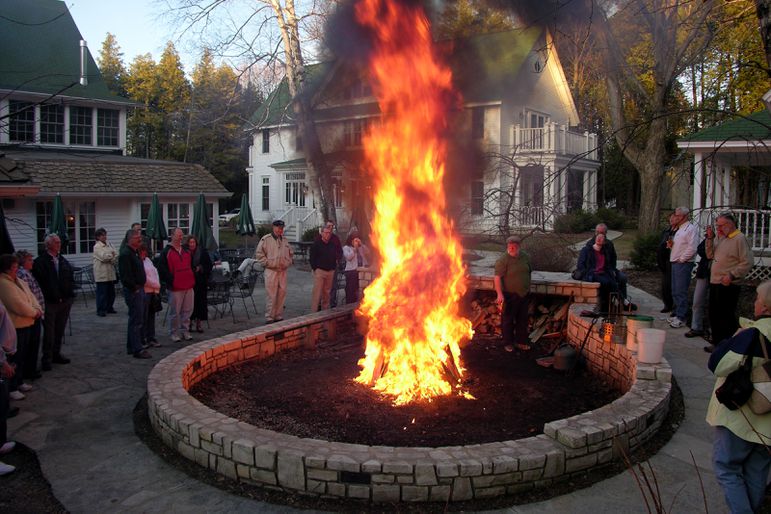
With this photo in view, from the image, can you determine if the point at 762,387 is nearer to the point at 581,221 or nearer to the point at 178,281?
the point at 178,281

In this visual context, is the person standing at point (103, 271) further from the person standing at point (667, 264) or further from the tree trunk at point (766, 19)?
the tree trunk at point (766, 19)

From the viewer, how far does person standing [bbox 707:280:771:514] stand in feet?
11.1

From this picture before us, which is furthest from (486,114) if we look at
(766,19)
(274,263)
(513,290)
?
(274,263)

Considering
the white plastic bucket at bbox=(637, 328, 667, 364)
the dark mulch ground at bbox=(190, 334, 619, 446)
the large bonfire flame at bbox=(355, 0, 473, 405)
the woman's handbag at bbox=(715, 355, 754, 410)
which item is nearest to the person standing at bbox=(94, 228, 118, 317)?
the dark mulch ground at bbox=(190, 334, 619, 446)

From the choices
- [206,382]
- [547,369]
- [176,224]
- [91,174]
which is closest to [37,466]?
[206,382]

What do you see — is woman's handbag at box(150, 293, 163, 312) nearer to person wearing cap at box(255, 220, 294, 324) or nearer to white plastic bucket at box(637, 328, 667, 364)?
person wearing cap at box(255, 220, 294, 324)

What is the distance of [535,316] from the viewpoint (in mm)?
9453

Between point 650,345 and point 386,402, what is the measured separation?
2.66 m

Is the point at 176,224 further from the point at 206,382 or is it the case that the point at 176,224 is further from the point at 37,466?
the point at 37,466

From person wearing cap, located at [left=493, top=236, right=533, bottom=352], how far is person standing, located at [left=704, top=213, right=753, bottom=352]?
2374mm

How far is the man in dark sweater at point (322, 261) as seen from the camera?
34.3 ft

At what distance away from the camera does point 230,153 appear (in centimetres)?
4181

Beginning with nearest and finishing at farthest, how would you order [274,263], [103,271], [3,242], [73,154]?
[3,242] < [274,263] < [103,271] < [73,154]

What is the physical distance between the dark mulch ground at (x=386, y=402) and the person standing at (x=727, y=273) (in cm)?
205
